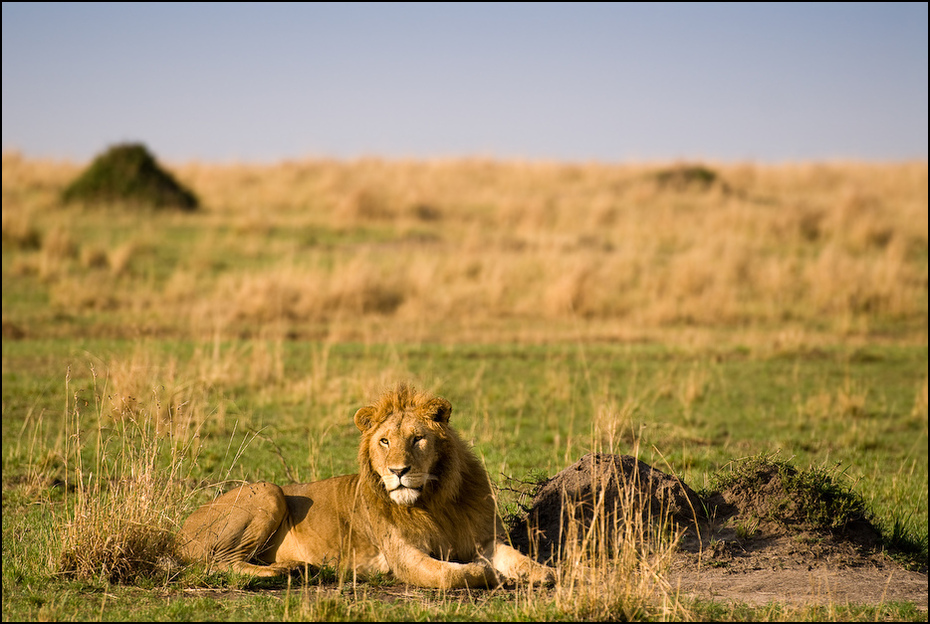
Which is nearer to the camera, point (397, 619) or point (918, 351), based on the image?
point (397, 619)

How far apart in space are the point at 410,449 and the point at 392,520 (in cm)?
59

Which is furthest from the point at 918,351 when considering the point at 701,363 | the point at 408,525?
the point at 408,525

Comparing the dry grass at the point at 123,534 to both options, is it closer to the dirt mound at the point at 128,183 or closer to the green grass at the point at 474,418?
the green grass at the point at 474,418

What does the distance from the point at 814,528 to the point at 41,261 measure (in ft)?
69.0

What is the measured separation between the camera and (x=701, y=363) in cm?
1723

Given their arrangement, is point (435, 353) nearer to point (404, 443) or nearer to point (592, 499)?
point (592, 499)

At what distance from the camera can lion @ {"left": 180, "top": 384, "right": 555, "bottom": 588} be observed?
608 centimetres

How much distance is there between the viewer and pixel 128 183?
3325cm

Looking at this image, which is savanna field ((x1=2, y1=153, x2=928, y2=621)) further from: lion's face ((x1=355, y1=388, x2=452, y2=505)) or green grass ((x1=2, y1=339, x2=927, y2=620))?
lion's face ((x1=355, y1=388, x2=452, y2=505))

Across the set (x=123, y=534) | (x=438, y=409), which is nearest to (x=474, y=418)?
(x=438, y=409)

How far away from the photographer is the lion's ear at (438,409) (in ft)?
20.4

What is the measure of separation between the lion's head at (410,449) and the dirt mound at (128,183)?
93.3ft

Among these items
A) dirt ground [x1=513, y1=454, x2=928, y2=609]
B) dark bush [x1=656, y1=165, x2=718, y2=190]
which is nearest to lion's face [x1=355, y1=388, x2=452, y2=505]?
dirt ground [x1=513, y1=454, x2=928, y2=609]

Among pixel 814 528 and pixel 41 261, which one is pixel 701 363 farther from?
pixel 41 261
